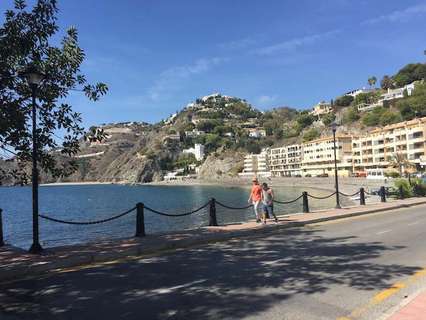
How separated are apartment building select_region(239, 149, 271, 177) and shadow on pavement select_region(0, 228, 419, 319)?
167m

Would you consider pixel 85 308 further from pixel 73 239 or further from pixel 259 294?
pixel 73 239

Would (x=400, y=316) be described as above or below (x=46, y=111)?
below

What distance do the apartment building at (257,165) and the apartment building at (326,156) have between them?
98.2 ft

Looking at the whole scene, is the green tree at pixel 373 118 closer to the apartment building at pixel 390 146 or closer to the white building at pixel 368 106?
the white building at pixel 368 106

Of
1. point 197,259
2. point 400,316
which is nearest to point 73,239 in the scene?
point 197,259

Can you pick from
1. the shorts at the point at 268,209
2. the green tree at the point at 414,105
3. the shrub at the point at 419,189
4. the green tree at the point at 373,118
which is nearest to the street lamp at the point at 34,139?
the shorts at the point at 268,209

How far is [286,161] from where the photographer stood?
168375 millimetres

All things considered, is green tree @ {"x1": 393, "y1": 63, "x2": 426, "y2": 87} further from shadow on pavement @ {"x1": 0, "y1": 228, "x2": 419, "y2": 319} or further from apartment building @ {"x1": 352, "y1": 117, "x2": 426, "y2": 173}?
shadow on pavement @ {"x1": 0, "y1": 228, "x2": 419, "y2": 319}

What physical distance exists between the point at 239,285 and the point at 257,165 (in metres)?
180

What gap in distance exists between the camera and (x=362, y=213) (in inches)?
827

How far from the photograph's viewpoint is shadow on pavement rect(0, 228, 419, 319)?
20.7 feet

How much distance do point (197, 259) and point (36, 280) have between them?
3584 millimetres

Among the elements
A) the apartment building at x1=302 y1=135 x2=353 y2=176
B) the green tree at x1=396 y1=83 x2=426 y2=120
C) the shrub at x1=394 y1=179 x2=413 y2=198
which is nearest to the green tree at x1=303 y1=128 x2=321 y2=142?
the apartment building at x1=302 y1=135 x2=353 y2=176

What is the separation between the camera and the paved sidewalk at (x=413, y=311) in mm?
5516
